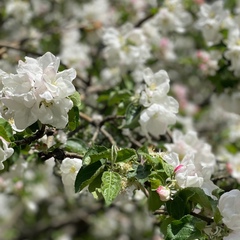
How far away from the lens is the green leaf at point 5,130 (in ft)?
4.31

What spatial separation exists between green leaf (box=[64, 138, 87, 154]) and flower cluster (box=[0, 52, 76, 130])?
0.26m

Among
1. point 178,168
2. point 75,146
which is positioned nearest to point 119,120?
point 75,146

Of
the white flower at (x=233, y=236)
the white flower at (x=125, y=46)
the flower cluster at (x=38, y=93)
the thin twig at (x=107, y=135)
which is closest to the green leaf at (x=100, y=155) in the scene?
the flower cluster at (x=38, y=93)

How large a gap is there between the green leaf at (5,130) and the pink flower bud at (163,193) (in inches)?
15.1

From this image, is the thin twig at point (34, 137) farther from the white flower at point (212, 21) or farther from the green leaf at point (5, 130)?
the white flower at point (212, 21)

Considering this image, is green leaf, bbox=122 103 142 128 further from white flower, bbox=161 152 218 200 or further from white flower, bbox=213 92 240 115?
white flower, bbox=213 92 240 115

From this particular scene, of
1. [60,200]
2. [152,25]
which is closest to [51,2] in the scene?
[152,25]

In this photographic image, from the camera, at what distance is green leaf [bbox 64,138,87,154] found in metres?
1.59

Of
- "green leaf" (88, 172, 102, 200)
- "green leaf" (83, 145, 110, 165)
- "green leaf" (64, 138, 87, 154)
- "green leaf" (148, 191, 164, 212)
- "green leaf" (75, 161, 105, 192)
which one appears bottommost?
"green leaf" (64, 138, 87, 154)

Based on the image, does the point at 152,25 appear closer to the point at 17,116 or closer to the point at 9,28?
the point at 9,28

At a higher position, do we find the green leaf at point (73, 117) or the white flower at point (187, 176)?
the green leaf at point (73, 117)

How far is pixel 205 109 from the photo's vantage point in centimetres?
392

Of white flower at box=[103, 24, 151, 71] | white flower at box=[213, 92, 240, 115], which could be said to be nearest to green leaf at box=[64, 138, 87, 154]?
white flower at box=[103, 24, 151, 71]

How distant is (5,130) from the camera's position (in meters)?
1.34
